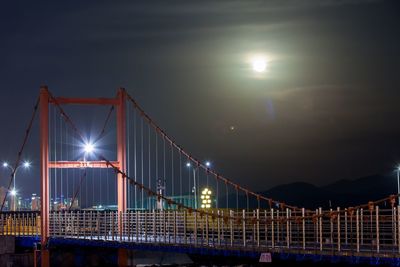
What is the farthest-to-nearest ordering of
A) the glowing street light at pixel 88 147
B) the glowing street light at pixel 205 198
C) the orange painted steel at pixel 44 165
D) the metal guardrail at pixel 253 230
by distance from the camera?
the glowing street light at pixel 205 198 < the glowing street light at pixel 88 147 < the orange painted steel at pixel 44 165 < the metal guardrail at pixel 253 230

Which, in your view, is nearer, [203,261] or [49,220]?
[49,220]

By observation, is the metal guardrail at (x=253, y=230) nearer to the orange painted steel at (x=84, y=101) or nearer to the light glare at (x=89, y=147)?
the light glare at (x=89, y=147)

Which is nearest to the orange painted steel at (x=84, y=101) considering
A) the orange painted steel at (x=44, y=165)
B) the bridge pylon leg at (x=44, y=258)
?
the orange painted steel at (x=44, y=165)

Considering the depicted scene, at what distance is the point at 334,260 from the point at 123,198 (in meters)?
29.9

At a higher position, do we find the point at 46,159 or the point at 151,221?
the point at 46,159

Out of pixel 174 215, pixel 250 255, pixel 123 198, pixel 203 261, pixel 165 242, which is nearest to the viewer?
pixel 250 255

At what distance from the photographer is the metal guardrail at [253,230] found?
44.3m

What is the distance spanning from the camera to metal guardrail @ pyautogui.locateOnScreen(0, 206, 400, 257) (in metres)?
44.3

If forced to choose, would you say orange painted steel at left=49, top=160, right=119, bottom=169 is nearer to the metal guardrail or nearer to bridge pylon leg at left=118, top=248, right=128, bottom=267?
the metal guardrail

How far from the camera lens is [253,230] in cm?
5038

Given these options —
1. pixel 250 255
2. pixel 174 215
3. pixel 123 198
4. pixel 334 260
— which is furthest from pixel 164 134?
pixel 334 260

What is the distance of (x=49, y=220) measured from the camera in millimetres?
70000

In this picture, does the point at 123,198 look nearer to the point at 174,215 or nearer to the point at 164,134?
the point at 164,134

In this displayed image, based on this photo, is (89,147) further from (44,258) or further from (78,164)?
(44,258)
